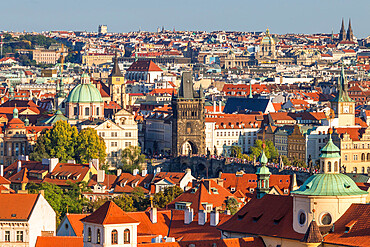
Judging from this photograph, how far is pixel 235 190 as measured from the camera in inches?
3543

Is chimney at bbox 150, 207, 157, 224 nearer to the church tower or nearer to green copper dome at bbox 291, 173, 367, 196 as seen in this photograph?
green copper dome at bbox 291, 173, 367, 196

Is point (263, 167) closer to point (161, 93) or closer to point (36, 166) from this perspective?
point (36, 166)

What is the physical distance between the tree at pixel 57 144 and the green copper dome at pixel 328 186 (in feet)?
233

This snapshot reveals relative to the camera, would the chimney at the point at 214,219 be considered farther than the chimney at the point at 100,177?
No

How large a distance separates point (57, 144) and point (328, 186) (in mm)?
74709

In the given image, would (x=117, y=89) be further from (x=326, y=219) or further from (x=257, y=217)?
(x=326, y=219)

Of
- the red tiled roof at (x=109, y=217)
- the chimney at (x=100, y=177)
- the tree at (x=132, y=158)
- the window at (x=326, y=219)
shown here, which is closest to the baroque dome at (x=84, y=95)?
the tree at (x=132, y=158)

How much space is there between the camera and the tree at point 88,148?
123938 mm

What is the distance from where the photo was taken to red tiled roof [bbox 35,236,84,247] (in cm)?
5594

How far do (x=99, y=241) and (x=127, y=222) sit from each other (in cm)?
123

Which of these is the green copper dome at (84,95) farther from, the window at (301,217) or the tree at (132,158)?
the window at (301,217)

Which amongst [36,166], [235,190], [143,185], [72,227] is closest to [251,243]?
[72,227]

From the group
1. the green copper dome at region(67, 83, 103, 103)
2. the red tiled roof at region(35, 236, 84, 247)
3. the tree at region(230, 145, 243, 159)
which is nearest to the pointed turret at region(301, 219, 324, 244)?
the red tiled roof at region(35, 236, 84, 247)

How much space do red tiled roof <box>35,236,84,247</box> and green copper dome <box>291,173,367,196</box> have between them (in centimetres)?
956
